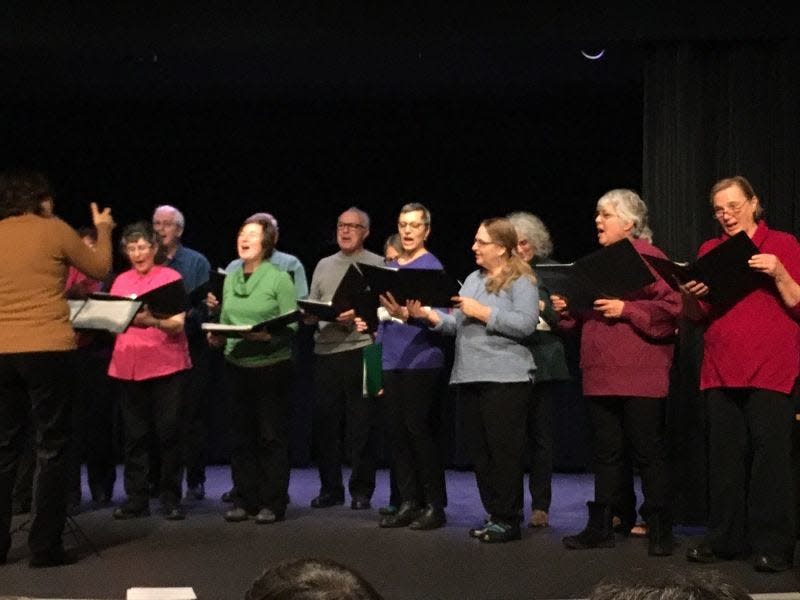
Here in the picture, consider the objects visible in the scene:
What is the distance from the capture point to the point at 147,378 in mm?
5863

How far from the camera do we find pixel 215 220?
8586 mm

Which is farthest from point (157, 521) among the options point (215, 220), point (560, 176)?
point (560, 176)

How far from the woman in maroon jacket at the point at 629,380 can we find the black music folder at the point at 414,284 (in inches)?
22.9

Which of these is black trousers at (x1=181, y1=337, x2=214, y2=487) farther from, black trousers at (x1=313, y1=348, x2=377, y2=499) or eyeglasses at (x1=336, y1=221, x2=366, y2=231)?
eyeglasses at (x1=336, y1=221, x2=366, y2=231)

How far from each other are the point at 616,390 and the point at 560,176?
11.8ft

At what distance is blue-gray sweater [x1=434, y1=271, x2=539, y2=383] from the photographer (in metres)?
5.24

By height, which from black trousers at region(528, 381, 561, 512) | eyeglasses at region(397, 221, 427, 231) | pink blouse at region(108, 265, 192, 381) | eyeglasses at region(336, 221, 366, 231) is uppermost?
eyeglasses at region(336, 221, 366, 231)

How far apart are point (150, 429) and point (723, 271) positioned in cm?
284

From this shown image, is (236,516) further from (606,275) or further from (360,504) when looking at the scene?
(606,275)

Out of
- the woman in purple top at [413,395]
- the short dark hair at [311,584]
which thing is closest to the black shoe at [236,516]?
the woman in purple top at [413,395]

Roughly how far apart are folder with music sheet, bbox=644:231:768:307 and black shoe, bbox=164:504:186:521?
8.42ft

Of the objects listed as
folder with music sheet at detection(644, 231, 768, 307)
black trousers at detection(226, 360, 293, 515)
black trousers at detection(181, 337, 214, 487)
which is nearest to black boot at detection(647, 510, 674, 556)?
folder with music sheet at detection(644, 231, 768, 307)

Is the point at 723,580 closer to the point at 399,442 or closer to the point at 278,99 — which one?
the point at 399,442

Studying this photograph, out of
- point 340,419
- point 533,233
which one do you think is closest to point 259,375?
point 340,419
